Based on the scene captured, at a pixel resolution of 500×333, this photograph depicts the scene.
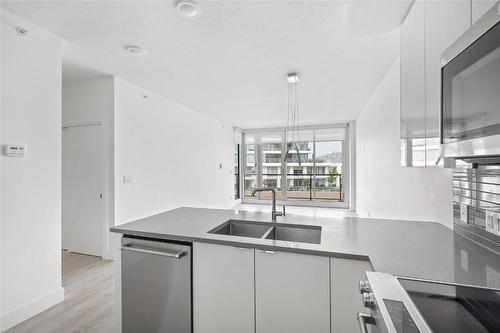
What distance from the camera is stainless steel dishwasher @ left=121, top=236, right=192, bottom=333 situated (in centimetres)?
151

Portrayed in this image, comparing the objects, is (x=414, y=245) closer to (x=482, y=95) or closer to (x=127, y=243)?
(x=482, y=95)

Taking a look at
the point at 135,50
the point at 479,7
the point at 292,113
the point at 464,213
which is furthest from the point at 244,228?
the point at 292,113

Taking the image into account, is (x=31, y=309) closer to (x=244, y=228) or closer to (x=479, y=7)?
(x=244, y=228)

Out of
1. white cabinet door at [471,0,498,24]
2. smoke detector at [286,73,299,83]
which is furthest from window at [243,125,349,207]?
white cabinet door at [471,0,498,24]

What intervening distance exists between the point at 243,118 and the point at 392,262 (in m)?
5.73

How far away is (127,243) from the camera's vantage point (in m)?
1.65

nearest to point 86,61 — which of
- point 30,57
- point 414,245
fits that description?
point 30,57

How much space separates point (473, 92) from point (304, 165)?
7.05 m

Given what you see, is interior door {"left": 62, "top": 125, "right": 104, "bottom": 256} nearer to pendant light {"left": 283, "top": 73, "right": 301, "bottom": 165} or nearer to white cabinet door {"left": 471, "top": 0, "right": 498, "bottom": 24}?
pendant light {"left": 283, "top": 73, "right": 301, "bottom": 165}

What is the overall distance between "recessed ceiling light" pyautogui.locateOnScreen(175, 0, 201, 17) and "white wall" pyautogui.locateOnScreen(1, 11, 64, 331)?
1.46 m

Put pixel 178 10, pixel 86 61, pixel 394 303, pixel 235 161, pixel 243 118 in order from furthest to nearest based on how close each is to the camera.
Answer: pixel 235 161
pixel 243 118
pixel 86 61
pixel 178 10
pixel 394 303

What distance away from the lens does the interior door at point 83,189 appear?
3.54 meters

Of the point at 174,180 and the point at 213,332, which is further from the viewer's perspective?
the point at 174,180

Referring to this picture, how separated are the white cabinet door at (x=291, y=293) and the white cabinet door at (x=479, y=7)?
1150 millimetres
